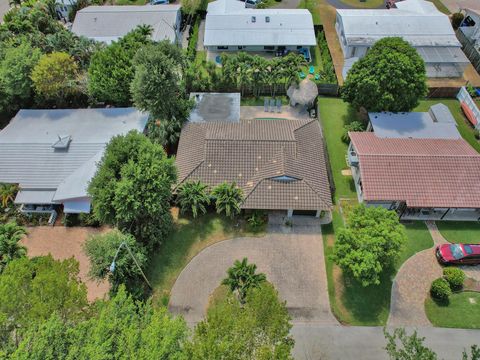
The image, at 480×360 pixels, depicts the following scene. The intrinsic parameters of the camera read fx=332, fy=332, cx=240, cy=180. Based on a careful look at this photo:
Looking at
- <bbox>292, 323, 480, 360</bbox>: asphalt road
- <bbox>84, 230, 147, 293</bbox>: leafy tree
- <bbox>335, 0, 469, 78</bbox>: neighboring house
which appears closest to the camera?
<bbox>292, 323, 480, 360</bbox>: asphalt road

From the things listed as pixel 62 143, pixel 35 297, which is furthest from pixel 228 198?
pixel 62 143

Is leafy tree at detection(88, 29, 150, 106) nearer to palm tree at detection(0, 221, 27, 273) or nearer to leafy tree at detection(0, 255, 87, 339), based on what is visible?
palm tree at detection(0, 221, 27, 273)

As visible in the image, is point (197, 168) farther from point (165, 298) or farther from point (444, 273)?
point (444, 273)

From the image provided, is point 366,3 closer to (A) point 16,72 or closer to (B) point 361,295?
(B) point 361,295

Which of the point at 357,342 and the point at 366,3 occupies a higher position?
the point at 366,3

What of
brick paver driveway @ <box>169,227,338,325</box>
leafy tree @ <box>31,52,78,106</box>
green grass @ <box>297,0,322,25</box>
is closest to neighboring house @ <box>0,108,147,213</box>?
leafy tree @ <box>31,52,78,106</box>

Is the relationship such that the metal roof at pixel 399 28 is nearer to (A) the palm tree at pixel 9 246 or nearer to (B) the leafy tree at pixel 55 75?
(B) the leafy tree at pixel 55 75
